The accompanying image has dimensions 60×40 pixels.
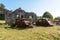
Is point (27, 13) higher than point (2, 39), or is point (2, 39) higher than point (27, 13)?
point (27, 13)

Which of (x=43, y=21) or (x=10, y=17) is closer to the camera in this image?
(x=43, y=21)

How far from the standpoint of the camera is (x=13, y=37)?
48.5 ft

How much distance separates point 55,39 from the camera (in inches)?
622

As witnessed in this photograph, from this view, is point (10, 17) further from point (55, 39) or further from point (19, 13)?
point (55, 39)

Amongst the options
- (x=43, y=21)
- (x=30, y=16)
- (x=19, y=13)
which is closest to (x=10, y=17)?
(x=19, y=13)

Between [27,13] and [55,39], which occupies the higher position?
[27,13]

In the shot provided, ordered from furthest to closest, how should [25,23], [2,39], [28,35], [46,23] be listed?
[46,23] → [25,23] → [28,35] → [2,39]

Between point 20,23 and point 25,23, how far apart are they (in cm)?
79

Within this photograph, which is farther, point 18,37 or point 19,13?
point 19,13

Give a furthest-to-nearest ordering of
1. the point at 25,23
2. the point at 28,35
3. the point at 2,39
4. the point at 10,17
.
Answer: the point at 10,17 → the point at 25,23 → the point at 28,35 → the point at 2,39

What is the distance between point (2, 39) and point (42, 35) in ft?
14.9

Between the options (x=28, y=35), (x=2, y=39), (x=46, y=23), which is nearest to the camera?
(x=2, y=39)

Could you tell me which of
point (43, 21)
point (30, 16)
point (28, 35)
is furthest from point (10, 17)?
point (28, 35)

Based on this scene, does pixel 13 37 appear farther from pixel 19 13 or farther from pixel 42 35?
pixel 19 13
